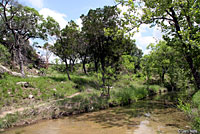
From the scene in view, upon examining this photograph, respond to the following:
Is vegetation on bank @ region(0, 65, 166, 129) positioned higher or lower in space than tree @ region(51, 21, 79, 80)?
lower

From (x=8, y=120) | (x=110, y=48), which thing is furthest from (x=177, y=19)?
(x=8, y=120)

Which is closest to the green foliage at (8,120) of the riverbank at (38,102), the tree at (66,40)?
the riverbank at (38,102)

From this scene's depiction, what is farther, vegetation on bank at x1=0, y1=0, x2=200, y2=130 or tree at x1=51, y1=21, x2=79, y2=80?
tree at x1=51, y1=21, x2=79, y2=80

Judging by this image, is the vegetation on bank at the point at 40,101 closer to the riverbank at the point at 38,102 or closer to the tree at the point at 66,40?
the riverbank at the point at 38,102

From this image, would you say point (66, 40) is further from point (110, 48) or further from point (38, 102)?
point (38, 102)

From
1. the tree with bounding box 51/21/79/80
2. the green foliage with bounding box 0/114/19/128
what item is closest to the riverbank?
the green foliage with bounding box 0/114/19/128

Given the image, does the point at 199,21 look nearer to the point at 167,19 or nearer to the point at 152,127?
the point at 167,19

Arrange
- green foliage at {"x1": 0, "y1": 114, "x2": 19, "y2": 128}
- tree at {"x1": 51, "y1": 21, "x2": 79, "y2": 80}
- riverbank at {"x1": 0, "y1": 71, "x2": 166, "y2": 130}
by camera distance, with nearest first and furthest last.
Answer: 1. green foliage at {"x1": 0, "y1": 114, "x2": 19, "y2": 128}
2. riverbank at {"x1": 0, "y1": 71, "x2": 166, "y2": 130}
3. tree at {"x1": 51, "y1": 21, "x2": 79, "y2": 80}

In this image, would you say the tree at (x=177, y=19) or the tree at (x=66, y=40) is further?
the tree at (x=66, y=40)

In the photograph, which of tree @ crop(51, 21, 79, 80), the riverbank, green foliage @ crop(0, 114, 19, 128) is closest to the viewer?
green foliage @ crop(0, 114, 19, 128)

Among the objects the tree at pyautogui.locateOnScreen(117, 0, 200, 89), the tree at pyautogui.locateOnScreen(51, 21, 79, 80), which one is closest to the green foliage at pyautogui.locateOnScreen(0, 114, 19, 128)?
the tree at pyautogui.locateOnScreen(117, 0, 200, 89)

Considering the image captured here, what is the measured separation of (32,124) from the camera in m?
9.55

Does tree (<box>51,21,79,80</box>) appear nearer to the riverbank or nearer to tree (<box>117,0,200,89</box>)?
A: the riverbank

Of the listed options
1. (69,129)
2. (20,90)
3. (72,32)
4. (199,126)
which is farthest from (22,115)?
(72,32)
